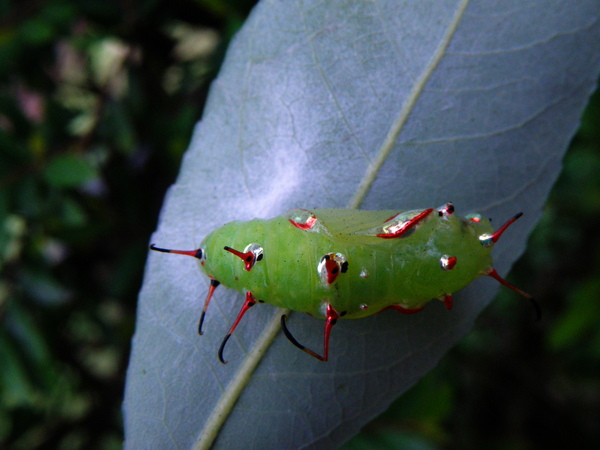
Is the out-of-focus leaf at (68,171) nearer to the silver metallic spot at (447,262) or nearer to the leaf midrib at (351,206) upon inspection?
the leaf midrib at (351,206)

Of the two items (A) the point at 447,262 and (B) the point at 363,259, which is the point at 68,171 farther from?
(A) the point at 447,262

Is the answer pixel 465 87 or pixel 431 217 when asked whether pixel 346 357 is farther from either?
pixel 465 87

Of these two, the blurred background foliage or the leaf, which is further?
the blurred background foliage

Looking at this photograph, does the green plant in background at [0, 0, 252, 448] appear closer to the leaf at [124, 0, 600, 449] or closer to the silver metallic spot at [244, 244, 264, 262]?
the leaf at [124, 0, 600, 449]

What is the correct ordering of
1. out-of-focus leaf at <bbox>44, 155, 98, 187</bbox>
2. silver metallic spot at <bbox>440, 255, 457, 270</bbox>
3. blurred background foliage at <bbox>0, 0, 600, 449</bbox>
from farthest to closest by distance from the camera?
blurred background foliage at <bbox>0, 0, 600, 449</bbox>
out-of-focus leaf at <bbox>44, 155, 98, 187</bbox>
silver metallic spot at <bbox>440, 255, 457, 270</bbox>

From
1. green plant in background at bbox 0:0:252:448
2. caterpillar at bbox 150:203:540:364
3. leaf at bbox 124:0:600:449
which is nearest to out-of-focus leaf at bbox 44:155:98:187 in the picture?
green plant in background at bbox 0:0:252:448

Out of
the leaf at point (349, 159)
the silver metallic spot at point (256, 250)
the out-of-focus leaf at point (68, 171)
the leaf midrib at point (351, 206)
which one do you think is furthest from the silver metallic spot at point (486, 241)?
the out-of-focus leaf at point (68, 171)
